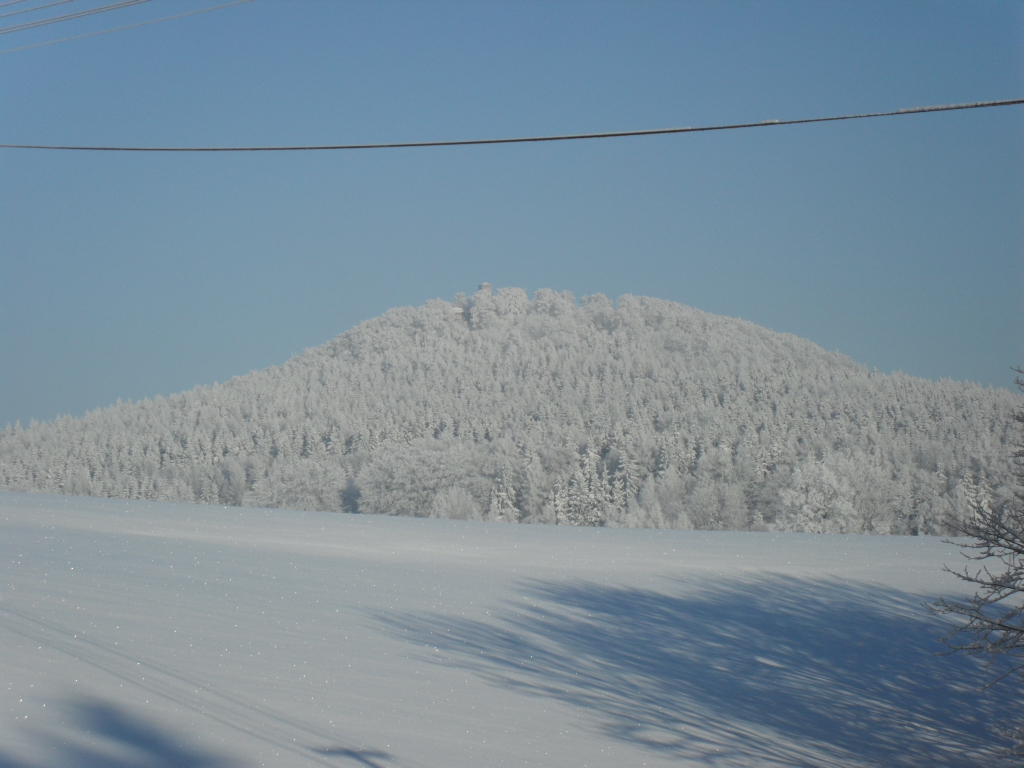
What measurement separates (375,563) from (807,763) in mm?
7104

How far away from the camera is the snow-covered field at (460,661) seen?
13.9 ft

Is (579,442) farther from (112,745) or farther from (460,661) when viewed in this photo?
(112,745)

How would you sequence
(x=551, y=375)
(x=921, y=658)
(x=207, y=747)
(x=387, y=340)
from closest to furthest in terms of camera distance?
(x=207, y=747)
(x=921, y=658)
(x=551, y=375)
(x=387, y=340)

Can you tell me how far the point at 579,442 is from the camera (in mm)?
56625

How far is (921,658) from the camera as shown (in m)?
7.23

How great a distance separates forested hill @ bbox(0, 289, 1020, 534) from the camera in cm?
4525

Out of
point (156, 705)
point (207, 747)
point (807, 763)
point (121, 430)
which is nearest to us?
point (207, 747)

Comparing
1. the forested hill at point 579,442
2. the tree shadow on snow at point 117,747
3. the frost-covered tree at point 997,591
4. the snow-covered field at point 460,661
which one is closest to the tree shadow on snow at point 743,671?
the snow-covered field at point 460,661

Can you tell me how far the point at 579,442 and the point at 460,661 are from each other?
50794 mm

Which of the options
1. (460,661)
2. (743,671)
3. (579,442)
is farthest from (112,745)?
(579,442)

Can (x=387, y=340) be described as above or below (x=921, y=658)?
above

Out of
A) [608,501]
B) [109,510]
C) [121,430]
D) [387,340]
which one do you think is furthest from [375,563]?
[387,340]

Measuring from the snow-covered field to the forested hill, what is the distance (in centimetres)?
2991

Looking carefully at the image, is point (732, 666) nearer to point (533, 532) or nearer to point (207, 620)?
point (207, 620)
